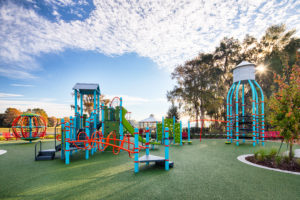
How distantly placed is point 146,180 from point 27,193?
2.75 meters

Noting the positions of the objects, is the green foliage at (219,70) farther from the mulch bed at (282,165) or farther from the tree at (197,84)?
the mulch bed at (282,165)

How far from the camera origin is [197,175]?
4.38 metres

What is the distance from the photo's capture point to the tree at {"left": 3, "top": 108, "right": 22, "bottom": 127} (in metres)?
44.1

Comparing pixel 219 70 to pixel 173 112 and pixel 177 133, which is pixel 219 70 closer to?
pixel 173 112

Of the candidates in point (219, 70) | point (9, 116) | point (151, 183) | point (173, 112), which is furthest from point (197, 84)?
point (9, 116)

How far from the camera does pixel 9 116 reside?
4516 centimetres

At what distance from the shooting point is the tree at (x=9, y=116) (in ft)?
145

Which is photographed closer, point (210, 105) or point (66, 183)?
point (66, 183)

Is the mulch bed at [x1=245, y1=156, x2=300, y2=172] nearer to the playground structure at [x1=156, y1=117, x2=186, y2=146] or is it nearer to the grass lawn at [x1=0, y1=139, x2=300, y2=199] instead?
the grass lawn at [x1=0, y1=139, x2=300, y2=199]

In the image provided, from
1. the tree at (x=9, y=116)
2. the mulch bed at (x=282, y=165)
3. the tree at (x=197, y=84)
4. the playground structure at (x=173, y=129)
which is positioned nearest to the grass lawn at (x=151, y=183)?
the mulch bed at (x=282, y=165)

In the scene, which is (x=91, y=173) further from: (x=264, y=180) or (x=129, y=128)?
(x=264, y=180)

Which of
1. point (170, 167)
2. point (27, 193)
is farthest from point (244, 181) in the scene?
point (27, 193)

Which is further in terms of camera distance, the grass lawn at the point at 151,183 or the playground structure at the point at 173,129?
the playground structure at the point at 173,129

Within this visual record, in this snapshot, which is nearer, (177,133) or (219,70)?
(177,133)
